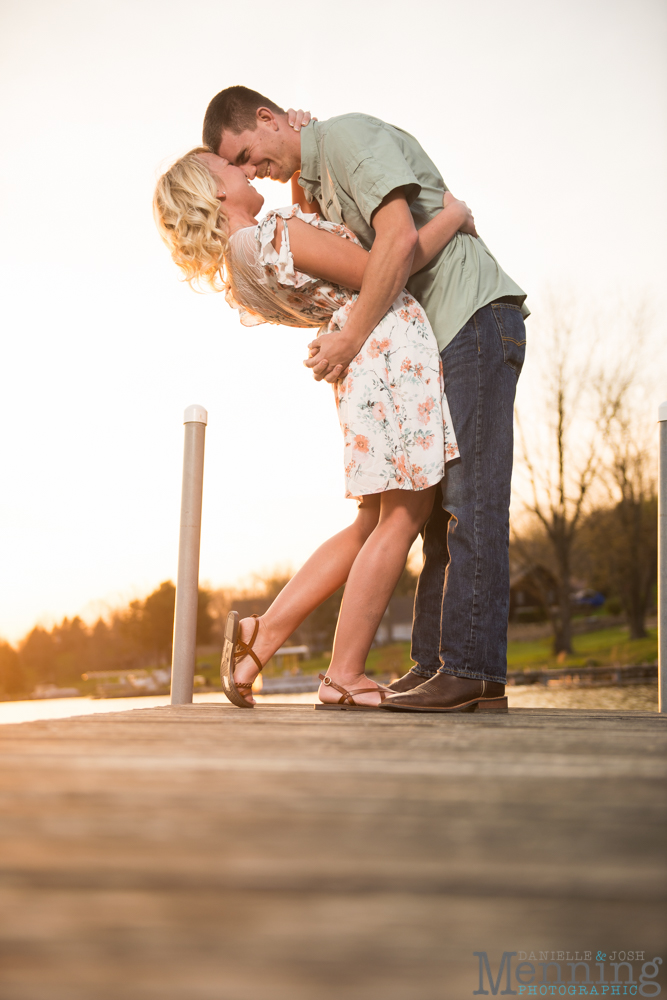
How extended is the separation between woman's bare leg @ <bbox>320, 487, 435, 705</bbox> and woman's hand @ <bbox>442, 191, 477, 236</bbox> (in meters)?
0.73

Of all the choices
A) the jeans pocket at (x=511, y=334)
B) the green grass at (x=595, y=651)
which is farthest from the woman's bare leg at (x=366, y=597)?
the green grass at (x=595, y=651)

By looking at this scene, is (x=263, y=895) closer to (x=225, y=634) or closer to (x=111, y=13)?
(x=225, y=634)

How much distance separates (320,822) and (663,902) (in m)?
0.16

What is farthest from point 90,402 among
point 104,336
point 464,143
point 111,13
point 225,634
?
point 225,634

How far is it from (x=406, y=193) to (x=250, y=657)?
1.10 m

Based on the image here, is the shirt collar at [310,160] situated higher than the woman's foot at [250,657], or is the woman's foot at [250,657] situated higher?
the shirt collar at [310,160]

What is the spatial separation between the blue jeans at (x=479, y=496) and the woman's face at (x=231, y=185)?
2.12 feet

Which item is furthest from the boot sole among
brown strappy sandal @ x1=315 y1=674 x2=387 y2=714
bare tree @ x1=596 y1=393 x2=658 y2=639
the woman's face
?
bare tree @ x1=596 y1=393 x2=658 y2=639

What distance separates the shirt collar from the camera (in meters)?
1.70

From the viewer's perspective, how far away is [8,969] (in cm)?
21

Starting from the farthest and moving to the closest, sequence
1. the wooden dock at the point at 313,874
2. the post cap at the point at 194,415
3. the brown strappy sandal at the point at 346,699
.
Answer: the post cap at the point at 194,415
the brown strappy sandal at the point at 346,699
the wooden dock at the point at 313,874

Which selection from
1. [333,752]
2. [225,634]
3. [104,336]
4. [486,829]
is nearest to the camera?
[486,829]

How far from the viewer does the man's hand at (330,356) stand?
5.07 ft

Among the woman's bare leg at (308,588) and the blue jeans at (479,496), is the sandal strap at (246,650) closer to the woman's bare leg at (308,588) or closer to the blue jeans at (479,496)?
the woman's bare leg at (308,588)
